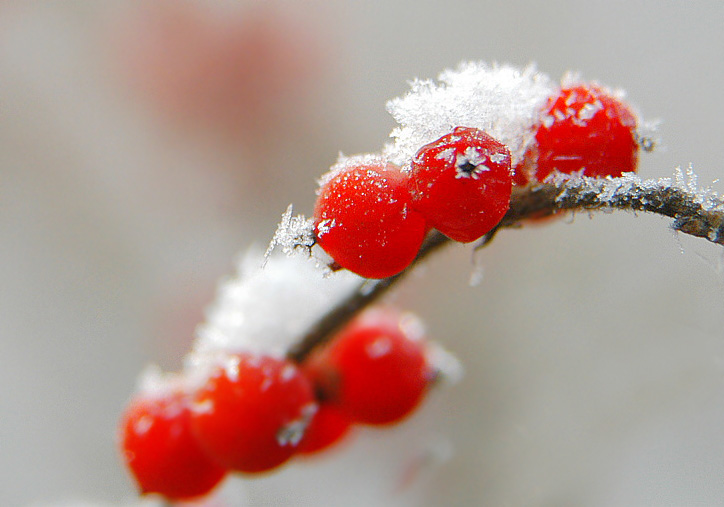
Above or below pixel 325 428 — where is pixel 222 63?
above

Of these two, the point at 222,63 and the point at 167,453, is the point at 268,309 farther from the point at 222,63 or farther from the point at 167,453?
the point at 222,63

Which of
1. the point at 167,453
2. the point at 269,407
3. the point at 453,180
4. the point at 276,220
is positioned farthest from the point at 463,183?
the point at 276,220

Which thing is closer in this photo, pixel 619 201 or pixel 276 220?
pixel 619 201

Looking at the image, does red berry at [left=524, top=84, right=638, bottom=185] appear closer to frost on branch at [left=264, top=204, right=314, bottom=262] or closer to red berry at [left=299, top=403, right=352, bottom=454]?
frost on branch at [left=264, top=204, right=314, bottom=262]

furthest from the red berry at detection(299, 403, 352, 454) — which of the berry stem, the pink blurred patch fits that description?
the pink blurred patch

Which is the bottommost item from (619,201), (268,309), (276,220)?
(619,201)
